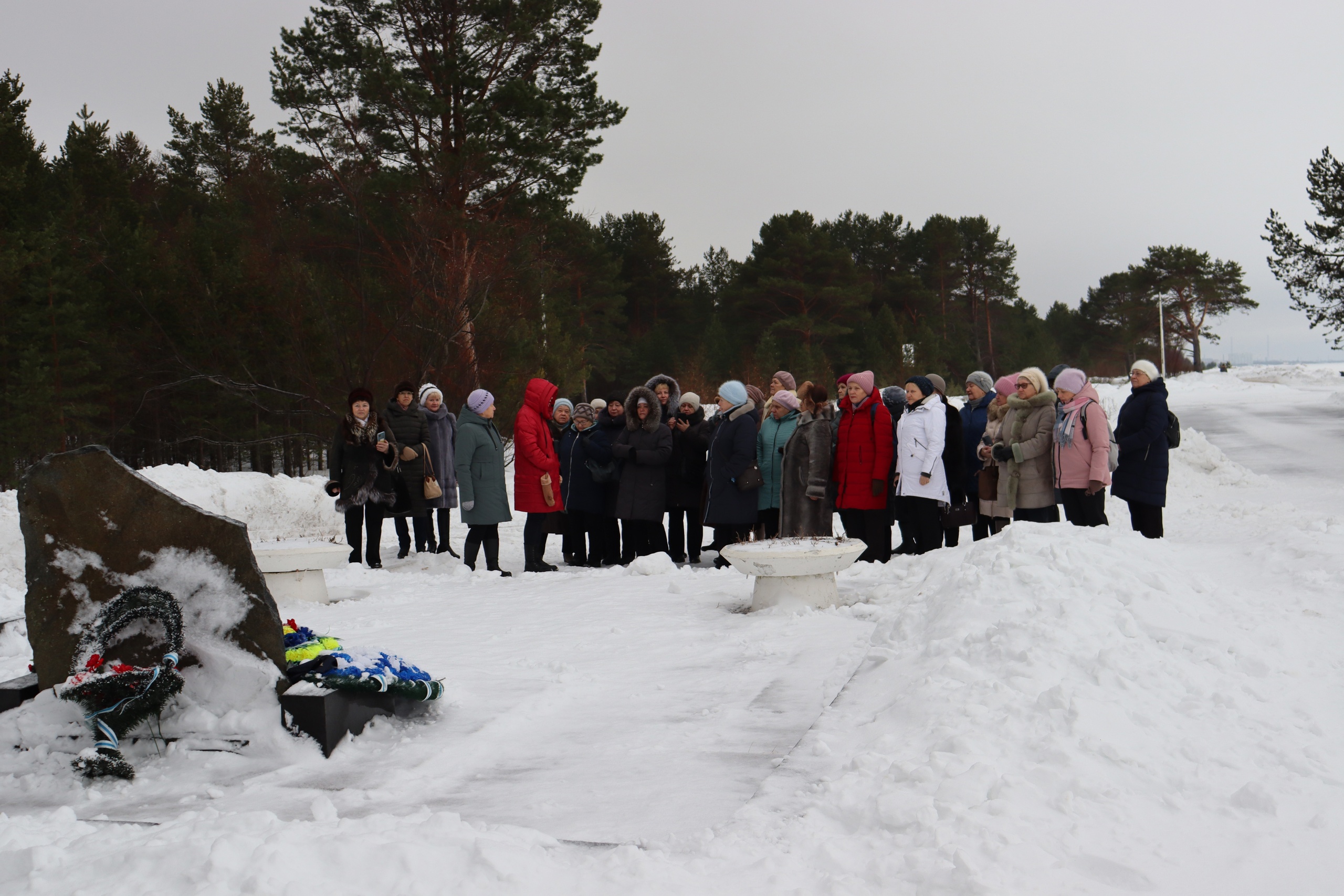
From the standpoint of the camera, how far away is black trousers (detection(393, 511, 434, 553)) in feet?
31.7

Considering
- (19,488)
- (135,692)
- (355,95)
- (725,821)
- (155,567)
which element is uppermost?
(355,95)

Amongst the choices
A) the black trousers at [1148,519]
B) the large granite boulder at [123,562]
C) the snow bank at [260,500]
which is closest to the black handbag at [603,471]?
the black trousers at [1148,519]

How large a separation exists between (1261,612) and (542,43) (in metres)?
19.0

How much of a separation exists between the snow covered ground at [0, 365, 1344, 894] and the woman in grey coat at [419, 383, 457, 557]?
155 inches

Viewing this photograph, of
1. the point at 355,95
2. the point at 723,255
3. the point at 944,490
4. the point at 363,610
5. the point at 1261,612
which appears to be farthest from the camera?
the point at 723,255

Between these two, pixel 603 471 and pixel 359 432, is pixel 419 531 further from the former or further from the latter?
pixel 603 471

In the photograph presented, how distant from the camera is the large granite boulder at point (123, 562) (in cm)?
379

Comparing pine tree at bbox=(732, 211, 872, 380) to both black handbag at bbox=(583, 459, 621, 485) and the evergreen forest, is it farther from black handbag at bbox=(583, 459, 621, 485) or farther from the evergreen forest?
black handbag at bbox=(583, 459, 621, 485)

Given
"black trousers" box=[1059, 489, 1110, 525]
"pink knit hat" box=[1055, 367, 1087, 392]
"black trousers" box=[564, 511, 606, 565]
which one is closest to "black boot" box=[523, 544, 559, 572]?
"black trousers" box=[564, 511, 606, 565]

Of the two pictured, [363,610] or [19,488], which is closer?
[19,488]

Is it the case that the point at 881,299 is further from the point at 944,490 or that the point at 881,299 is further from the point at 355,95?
the point at 944,490

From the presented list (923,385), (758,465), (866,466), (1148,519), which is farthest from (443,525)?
(1148,519)

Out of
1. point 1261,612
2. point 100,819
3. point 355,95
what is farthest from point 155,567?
point 355,95

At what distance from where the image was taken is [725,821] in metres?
3.04
